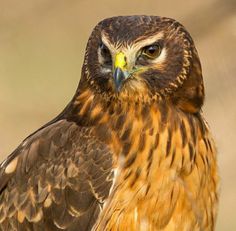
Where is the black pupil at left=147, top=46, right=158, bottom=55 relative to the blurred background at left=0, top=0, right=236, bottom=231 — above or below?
below

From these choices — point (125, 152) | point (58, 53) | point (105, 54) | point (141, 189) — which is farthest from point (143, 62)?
point (58, 53)

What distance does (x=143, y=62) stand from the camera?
27.4 feet

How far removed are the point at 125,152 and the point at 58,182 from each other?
44cm

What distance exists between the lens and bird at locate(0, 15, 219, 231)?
8.42m

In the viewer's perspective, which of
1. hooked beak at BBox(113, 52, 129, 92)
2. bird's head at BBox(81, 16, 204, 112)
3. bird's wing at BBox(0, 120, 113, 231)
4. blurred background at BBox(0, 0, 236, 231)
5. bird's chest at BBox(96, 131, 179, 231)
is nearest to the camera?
hooked beak at BBox(113, 52, 129, 92)

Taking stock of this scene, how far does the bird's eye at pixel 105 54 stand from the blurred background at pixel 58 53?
332 centimetres

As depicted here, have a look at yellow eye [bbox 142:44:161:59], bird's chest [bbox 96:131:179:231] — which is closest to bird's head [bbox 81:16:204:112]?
yellow eye [bbox 142:44:161:59]

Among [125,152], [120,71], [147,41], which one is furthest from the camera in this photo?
[125,152]

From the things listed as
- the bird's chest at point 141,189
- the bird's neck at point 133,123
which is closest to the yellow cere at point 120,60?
the bird's neck at point 133,123

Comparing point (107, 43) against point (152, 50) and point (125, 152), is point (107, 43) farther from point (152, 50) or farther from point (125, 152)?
point (125, 152)

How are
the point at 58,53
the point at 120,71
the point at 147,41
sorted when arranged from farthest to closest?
the point at 58,53
the point at 147,41
the point at 120,71

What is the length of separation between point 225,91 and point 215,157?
1.26 meters

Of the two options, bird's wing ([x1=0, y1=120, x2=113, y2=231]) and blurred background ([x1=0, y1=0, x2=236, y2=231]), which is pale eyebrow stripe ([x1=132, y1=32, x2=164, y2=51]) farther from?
blurred background ([x1=0, y1=0, x2=236, y2=231])

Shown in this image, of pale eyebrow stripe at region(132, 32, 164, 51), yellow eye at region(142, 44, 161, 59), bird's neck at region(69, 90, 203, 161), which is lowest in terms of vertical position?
bird's neck at region(69, 90, 203, 161)
